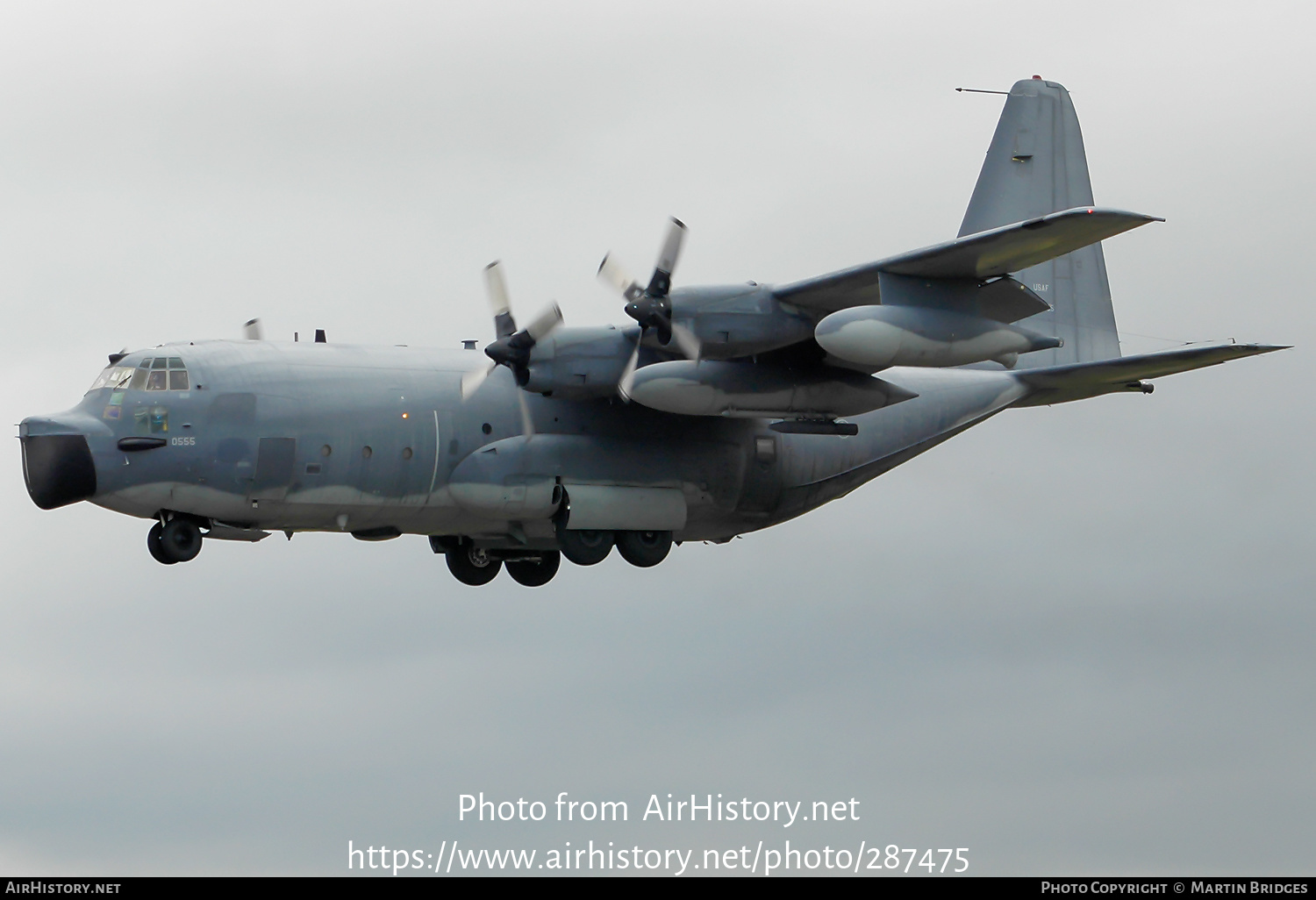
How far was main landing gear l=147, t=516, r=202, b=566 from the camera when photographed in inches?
813

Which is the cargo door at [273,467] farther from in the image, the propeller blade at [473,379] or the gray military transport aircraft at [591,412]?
the propeller blade at [473,379]

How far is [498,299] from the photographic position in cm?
2230

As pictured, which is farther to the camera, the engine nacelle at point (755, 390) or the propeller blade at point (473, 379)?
the propeller blade at point (473, 379)

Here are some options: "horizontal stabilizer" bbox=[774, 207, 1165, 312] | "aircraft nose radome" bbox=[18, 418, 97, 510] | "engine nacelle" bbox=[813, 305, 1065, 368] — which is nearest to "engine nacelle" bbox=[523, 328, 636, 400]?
"horizontal stabilizer" bbox=[774, 207, 1165, 312]

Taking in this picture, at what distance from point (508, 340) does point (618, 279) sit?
154 cm

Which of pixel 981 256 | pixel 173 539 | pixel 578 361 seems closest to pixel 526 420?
pixel 578 361

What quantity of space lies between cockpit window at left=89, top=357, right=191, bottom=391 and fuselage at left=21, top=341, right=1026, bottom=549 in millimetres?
23

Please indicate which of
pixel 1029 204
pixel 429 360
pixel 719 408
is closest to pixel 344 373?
pixel 429 360

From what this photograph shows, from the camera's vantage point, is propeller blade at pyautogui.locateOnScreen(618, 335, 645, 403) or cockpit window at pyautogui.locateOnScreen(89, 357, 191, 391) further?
propeller blade at pyautogui.locateOnScreen(618, 335, 645, 403)

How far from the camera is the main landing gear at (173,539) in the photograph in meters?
20.6

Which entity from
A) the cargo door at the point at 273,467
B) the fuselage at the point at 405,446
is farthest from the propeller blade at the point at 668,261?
the cargo door at the point at 273,467

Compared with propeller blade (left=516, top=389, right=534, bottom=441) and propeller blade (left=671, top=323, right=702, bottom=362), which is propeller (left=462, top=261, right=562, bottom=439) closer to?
propeller blade (left=516, top=389, right=534, bottom=441)

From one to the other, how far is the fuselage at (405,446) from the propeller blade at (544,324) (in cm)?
113

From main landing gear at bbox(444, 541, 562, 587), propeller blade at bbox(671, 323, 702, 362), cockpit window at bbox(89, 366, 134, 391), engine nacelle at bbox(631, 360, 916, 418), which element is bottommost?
main landing gear at bbox(444, 541, 562, 587)
